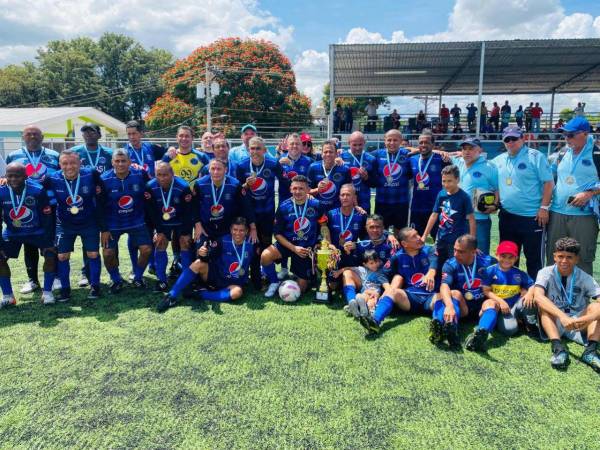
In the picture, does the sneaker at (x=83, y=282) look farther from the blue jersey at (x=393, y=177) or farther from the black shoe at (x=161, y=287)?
the blue jersey at (x=393, y=177)

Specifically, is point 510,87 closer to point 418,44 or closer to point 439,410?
point 418,44

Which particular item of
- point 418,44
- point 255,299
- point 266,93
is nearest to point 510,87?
point 418,44

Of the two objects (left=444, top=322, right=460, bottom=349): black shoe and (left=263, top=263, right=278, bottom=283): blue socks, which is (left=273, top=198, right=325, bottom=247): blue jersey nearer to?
(left=263, top=263, right=278, bottom=283): blue socks

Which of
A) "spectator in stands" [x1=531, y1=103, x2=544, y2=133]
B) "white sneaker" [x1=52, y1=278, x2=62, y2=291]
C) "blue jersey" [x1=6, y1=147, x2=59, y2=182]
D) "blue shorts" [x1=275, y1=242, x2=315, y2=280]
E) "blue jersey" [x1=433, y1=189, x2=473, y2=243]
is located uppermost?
"spectator in stands" [x1=531, y1=103, x2=544, y2=133]

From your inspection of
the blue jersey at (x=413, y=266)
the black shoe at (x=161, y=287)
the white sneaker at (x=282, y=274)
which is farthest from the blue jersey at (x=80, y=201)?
the blue jersey at (x=413, y=266)

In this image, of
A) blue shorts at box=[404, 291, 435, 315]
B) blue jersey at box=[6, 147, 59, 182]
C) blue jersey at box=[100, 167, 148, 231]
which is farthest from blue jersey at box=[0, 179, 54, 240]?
blue shorts at box=[404, 291, 435, 315]

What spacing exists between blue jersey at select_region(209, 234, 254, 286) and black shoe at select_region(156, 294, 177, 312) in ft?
2.03

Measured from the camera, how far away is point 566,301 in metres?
3.84

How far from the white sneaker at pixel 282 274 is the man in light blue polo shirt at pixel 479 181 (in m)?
2.46

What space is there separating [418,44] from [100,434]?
46.4 feet

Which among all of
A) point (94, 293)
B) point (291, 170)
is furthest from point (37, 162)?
point (291, 170)

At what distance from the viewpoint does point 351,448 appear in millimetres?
2584

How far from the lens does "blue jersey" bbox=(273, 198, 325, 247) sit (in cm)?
519

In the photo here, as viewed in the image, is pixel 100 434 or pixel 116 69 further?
pixel 116 69
